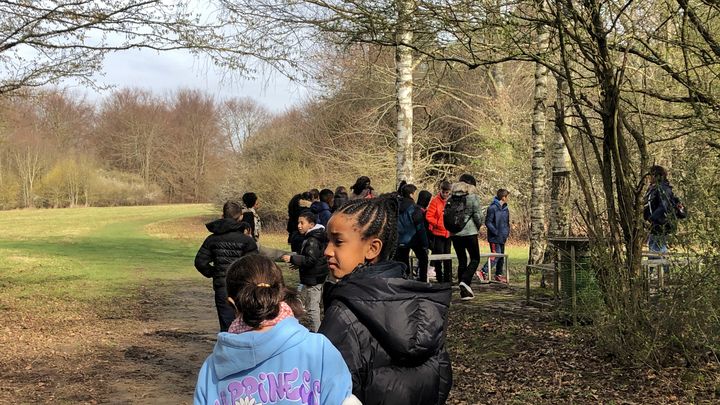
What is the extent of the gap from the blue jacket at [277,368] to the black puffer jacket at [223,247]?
15.9 feet

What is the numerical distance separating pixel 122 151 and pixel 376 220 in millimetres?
79033

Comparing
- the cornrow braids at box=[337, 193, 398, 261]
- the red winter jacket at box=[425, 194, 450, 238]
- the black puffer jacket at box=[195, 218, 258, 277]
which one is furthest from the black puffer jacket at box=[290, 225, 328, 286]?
the cornrow braids at box=[337, 193, 398, 261]

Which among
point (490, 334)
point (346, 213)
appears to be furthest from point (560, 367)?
point (346, 213)

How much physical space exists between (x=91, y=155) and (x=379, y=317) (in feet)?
250

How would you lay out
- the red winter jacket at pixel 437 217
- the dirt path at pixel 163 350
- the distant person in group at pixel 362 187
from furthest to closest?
the red winter jacket at pixel 437 217, the distant person in group at pixel 362 187, the dirt path at pixel 163 350

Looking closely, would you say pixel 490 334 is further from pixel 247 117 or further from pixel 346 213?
pixel 247 117

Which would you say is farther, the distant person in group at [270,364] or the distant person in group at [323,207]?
the distant person in group at [323,207]

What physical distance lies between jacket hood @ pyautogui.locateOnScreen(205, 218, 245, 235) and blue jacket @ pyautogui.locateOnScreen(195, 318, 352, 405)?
4.85 meters

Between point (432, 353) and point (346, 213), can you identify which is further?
point (346, 213)

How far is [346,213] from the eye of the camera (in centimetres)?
282

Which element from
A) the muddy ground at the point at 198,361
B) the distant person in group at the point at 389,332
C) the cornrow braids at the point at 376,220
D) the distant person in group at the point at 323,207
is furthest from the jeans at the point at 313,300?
the distant person in group at the point at 389,332

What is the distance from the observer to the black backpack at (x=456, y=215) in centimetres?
1098

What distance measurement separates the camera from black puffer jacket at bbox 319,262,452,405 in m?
2.43

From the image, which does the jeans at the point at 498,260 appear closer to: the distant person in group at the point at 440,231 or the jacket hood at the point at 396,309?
the distant person in group at the point at 440,231
